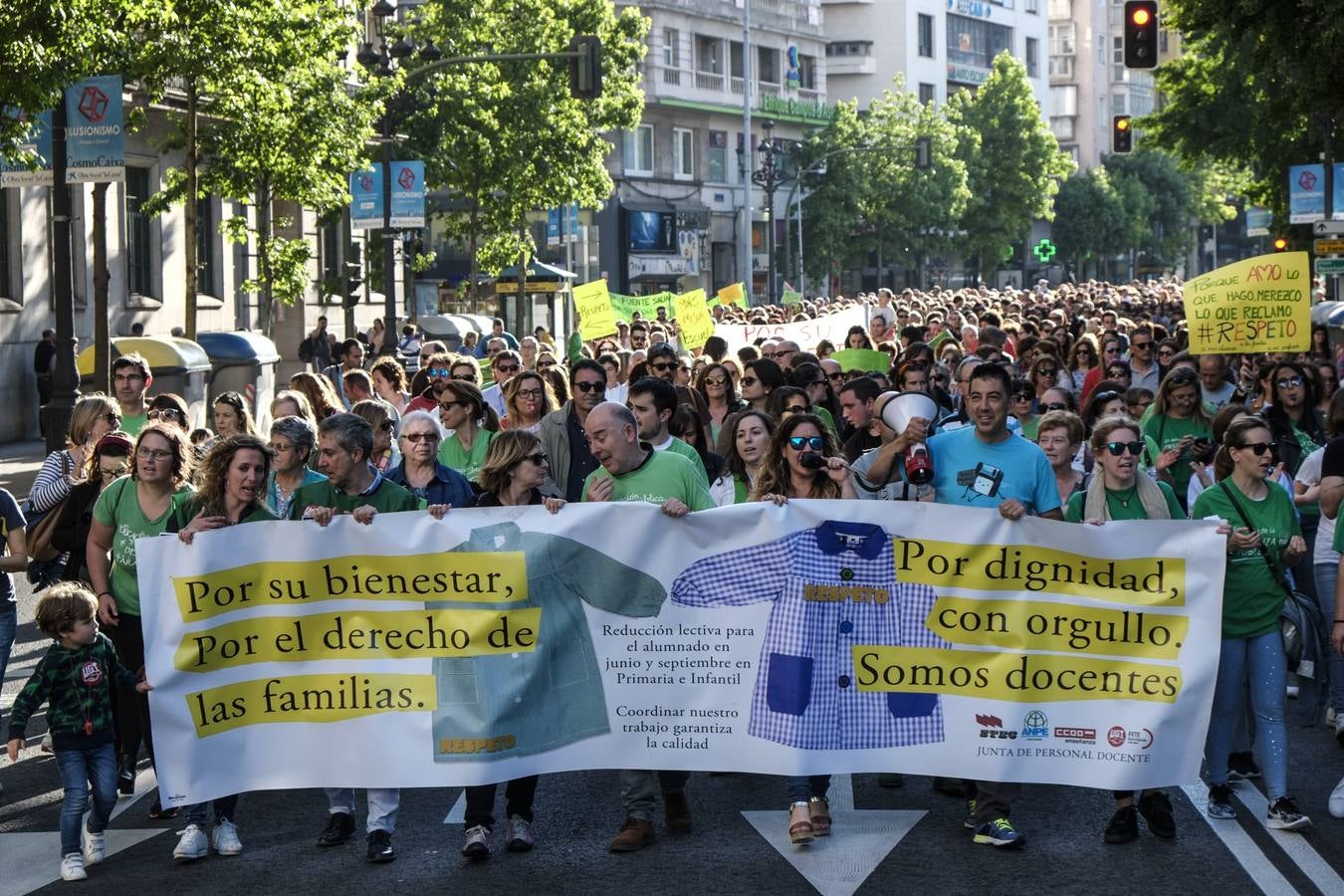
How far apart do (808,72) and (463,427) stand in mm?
72380

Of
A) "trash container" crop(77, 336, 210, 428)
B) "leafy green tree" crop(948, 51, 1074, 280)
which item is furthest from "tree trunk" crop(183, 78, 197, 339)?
"leafy green tree" crop(948, 51, 1074, 280)

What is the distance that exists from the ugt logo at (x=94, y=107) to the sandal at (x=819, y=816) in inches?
628

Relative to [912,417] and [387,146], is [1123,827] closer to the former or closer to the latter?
[912,417]

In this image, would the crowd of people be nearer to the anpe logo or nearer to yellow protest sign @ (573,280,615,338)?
the anpe logo

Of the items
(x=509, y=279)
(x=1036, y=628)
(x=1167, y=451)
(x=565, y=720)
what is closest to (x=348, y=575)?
(x=565, y=720)

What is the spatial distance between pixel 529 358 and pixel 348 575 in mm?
12659

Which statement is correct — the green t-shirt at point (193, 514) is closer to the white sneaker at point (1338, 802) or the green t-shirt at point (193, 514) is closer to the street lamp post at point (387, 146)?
the white sneaker at point (1338, 802)

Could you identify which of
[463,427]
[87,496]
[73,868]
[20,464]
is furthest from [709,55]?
[73,868]

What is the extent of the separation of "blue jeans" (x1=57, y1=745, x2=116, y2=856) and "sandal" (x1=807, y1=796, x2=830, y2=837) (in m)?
2.62

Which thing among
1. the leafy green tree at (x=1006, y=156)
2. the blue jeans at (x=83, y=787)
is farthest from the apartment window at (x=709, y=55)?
the blue jeans at (x=83, y=787)

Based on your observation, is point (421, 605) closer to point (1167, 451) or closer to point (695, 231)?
point (1167, 451)

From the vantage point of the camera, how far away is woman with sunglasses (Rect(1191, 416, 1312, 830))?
8195 millimetres

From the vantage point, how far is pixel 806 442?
8352mm

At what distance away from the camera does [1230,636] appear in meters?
8.26
